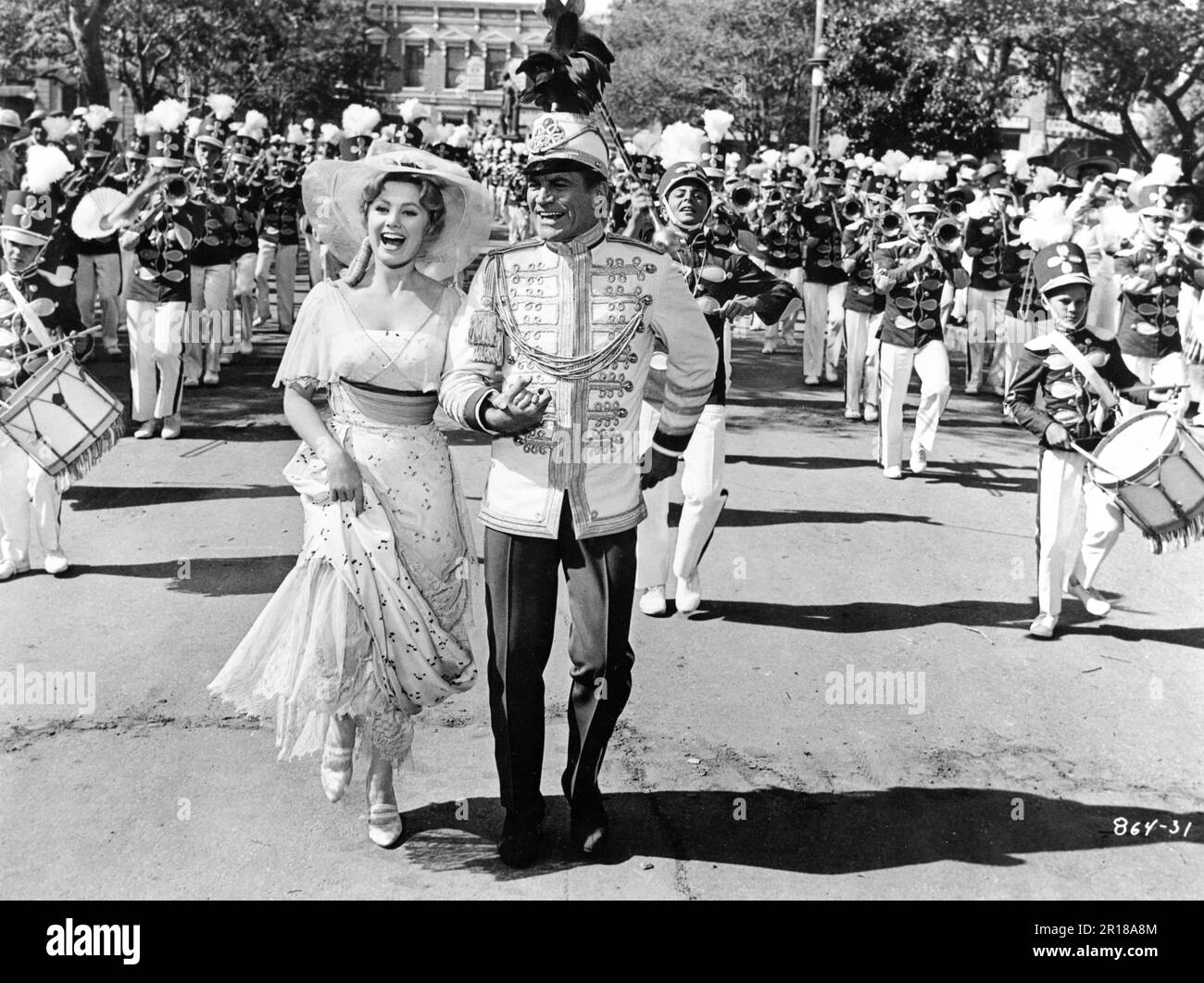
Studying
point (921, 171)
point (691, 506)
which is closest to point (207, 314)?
point (921, 171)

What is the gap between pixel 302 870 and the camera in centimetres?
452

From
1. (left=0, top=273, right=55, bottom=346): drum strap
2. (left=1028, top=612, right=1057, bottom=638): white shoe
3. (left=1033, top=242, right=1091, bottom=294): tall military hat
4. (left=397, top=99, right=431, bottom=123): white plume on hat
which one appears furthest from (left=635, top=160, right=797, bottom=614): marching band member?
(left=397, top=99, right=431, bottom=123): white plume on hat

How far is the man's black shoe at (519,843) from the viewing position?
4594 millimetres

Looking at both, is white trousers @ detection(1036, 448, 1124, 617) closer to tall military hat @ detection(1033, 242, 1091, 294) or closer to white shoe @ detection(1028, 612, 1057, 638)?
white shoe @ detection(1028, 612, 1057, 638)

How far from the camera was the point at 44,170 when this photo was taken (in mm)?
9305

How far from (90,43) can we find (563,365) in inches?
1061

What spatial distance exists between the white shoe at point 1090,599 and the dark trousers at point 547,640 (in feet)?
13.0

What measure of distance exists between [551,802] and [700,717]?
108 cm

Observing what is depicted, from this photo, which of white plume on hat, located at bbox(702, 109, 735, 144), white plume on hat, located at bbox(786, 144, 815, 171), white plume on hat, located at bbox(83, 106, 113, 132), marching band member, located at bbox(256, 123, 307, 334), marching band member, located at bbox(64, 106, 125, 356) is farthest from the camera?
white plume on hat, located at bbox(786, 144, 815, 171)

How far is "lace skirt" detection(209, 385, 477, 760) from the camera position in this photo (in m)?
4.64

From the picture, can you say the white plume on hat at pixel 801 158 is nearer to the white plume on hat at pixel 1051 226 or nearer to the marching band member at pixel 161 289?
the marching band member at pixel 161 289

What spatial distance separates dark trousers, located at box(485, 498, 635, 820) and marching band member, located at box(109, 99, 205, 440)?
7.62 m

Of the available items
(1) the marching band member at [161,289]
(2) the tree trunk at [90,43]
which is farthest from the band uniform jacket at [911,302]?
(2) the tree trunk at [90,43]
